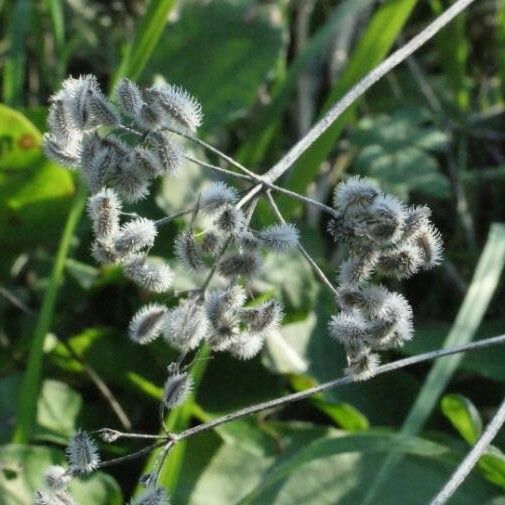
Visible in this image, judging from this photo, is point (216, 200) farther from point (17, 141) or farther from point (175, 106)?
point (17, 141)

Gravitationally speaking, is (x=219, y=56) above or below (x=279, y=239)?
above

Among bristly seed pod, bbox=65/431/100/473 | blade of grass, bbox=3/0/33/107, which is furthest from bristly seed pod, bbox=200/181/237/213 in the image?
blade of grass, bbox=3/0/33/107

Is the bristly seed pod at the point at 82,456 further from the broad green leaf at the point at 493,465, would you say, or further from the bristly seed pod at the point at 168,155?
the broad green leaf at the point at 493,465

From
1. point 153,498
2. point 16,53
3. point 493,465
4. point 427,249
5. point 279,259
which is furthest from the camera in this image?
point 16,53

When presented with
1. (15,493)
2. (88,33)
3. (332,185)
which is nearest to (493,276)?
(332,185)

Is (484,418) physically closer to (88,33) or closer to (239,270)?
(239,270)

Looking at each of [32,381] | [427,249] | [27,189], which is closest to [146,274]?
[427,249]

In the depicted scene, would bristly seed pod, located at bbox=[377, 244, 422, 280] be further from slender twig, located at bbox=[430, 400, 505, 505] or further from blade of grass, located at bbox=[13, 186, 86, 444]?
blade of grass, located at bbox=[13, 186, 86, 444]
